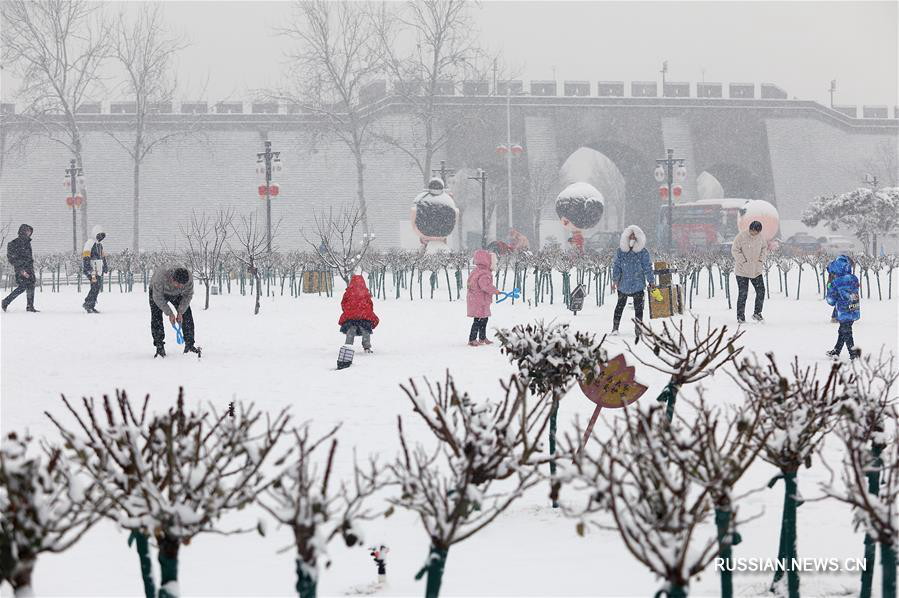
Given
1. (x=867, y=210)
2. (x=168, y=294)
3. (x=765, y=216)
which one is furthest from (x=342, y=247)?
(x=867, y=210)

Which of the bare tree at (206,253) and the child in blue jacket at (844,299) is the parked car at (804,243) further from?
the child in blue jacket at (844,299)

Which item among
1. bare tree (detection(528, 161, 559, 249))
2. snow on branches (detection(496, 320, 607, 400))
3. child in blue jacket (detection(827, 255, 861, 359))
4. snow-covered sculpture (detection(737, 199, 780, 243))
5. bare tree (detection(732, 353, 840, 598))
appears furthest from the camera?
bare tree (detection(528, 161, 559, 249))

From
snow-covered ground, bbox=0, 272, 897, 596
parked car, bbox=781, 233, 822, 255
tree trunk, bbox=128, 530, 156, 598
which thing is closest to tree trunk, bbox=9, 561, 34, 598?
tree trunk, bbox=128, 530, 156, 598

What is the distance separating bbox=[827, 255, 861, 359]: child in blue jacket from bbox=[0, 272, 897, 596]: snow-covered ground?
0.97 ft

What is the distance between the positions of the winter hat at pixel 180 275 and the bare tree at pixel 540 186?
29.5 meters

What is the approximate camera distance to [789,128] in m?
40.8

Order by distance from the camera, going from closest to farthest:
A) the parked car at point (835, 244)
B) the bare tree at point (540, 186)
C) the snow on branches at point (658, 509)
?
the snow on branches at point (658, 509)
the parked car at point (835, 244)
the bare tree at point (540, 186)

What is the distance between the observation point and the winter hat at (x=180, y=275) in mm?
9242

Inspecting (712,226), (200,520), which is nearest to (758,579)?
(200,520)

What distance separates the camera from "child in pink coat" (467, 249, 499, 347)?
1023 cm

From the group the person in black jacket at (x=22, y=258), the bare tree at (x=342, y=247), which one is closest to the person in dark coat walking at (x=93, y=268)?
the person in black jacket at (x=22, y=258)

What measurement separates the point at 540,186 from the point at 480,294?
29.2 metres

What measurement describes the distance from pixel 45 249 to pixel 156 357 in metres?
29.9

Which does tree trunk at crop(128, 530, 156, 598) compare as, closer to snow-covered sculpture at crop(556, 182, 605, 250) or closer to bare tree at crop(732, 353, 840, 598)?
bare tree at crop(732, 353, 840, 598)
